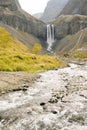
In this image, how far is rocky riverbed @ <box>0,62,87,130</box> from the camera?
25.1 m

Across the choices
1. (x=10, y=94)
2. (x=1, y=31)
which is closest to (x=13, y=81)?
(x=10, y=94)

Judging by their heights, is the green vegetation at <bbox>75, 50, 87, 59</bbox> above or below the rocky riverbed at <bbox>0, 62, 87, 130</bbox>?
above

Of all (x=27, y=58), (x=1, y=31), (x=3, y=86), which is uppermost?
(x=1, y=31)

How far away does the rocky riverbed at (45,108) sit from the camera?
25.1 meters

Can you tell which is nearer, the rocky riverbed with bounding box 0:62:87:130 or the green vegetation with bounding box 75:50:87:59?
the rocky riverbed with bounding box 0:62:87:130

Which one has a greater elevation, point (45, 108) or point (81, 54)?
point (81, 54)

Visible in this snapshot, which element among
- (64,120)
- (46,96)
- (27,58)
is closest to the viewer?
(64,120)

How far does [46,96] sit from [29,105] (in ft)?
18.3

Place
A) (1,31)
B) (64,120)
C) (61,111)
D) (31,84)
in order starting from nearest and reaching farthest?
(64,120)
(61,111)
(31,84)
(1,31)

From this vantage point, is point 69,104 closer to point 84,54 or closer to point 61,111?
point 61,111

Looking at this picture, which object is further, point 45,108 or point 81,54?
point 81,54

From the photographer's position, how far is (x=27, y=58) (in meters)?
78.3

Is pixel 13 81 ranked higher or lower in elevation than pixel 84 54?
lower

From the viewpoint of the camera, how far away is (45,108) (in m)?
30.0
